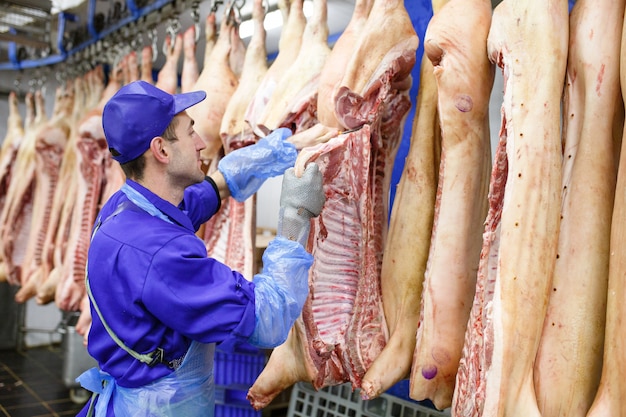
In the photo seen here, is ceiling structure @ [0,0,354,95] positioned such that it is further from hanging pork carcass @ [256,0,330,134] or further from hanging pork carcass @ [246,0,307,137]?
hanging pork carcass @ [256,0,330,134]

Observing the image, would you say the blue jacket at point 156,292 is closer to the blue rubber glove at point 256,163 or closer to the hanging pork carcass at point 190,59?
the blue rubber glove at point 256,163

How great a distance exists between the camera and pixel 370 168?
8.09 ft

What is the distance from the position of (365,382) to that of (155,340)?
719 mm

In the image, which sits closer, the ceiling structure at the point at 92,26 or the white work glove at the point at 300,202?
the white work glove at the point at 300,202

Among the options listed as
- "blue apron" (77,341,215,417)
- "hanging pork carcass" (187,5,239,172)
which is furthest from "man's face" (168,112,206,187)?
"hanging pork carcass" (187,5,239,172)

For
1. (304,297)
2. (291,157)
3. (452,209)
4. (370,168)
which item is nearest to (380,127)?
(370,168)

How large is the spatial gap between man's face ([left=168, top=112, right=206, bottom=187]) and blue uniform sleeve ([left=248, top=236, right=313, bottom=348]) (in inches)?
16.0

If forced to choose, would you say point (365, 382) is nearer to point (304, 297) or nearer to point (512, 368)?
point (304, 297)

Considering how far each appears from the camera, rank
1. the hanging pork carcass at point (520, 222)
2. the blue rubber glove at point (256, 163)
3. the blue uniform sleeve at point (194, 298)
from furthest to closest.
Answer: the blue rubber glove at point (256, 163) → the blue uniform sleeve at point (194, 298) → the hanging pork carcass at point (520, 222)

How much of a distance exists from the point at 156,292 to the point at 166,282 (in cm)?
4

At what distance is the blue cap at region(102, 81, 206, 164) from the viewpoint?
2.12 m

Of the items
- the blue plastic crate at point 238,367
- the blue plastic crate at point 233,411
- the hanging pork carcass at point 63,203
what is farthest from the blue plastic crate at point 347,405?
the hanging pork carcass at point 63,203

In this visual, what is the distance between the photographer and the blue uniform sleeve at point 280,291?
6.54 ft

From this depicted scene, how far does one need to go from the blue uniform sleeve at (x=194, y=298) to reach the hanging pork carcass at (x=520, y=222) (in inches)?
28.0
